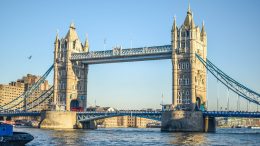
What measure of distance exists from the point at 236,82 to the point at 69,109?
5498cm

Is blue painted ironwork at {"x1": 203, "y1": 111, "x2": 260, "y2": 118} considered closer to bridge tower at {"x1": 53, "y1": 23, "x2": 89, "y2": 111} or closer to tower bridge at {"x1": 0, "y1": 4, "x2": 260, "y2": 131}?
tower bridge at {"x1": 0, "y1": 4, "x2": 260, "y2": 131}

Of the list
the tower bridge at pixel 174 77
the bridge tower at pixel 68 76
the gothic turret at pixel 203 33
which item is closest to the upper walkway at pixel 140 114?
the tower bridge at pixel 174 77

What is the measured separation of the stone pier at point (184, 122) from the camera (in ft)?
359

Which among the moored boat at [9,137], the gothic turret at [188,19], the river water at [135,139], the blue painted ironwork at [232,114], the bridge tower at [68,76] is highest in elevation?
the gothic turret at [188,19]

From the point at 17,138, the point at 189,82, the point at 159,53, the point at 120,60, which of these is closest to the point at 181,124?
the point at 189,82

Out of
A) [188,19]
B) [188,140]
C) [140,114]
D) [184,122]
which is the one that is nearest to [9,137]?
[188,140]

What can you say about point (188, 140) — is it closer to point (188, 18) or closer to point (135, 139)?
point (135, 139)

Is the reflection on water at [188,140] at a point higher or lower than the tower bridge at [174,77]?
lower

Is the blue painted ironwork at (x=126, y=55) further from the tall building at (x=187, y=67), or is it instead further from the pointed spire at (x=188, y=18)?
the pointed spire at (x=188, y=18)

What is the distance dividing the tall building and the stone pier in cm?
705

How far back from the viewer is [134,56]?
12825 centimetres

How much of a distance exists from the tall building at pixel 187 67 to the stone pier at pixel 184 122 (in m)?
7.05

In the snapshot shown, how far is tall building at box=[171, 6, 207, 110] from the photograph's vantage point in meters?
119

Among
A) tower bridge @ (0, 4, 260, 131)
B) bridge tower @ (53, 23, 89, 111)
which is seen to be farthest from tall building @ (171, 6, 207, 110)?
bridge tower @ (53, 23, 89, 111)
